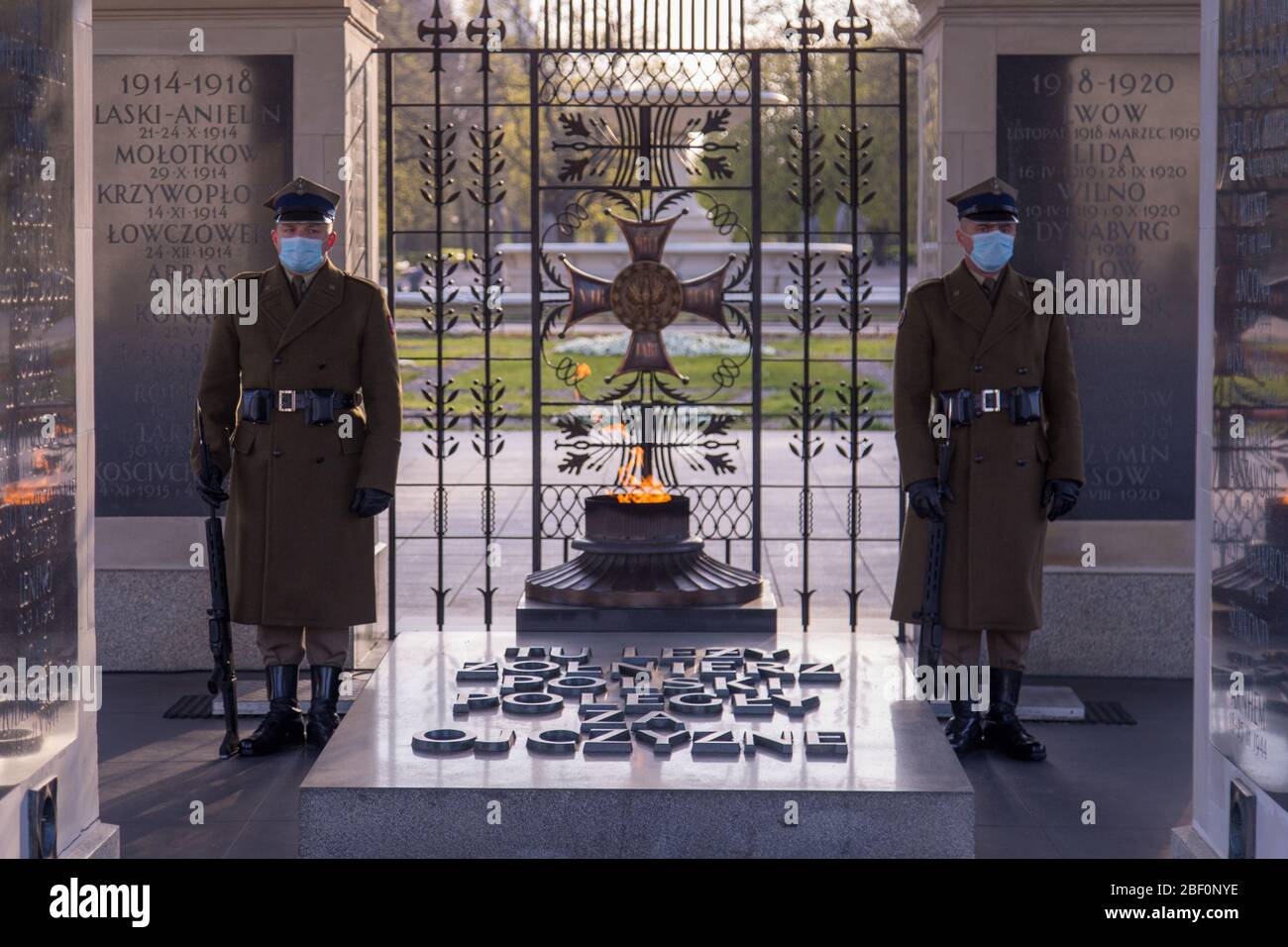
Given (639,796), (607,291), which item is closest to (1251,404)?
(639,796)

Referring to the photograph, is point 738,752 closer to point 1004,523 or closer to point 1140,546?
point 1004,523

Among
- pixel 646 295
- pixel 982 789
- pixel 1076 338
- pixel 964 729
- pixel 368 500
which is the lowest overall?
pixel 982 789

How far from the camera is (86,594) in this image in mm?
5035

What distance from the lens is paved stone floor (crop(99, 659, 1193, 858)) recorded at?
18.7 feet

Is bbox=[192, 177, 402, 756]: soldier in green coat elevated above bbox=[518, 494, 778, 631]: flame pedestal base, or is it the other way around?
bbox=[192, 177, 402, 756]: soldier in green coat

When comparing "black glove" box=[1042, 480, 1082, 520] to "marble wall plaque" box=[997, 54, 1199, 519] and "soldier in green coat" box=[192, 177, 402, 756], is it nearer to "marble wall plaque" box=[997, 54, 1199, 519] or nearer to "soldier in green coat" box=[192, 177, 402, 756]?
"marble wall plaque" box=[997, 54, 1199, 519]

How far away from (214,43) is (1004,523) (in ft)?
13.7

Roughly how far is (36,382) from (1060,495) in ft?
12.1

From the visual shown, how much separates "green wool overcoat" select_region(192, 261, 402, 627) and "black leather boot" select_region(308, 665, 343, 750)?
8.9 inches

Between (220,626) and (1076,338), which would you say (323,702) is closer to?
(220,626)

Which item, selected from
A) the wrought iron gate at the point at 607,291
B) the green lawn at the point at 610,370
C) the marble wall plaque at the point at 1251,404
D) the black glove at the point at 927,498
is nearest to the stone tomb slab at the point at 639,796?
the marble wall plaque at the point at 1251,404

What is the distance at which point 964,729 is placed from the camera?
679cm

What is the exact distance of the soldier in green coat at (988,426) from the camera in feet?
21.5

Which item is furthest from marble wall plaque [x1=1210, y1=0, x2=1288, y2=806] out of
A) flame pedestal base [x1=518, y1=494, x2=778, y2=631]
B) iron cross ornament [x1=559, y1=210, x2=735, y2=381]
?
iron cross ornament [x1=559, y1=210, x2=735, y2=381]
